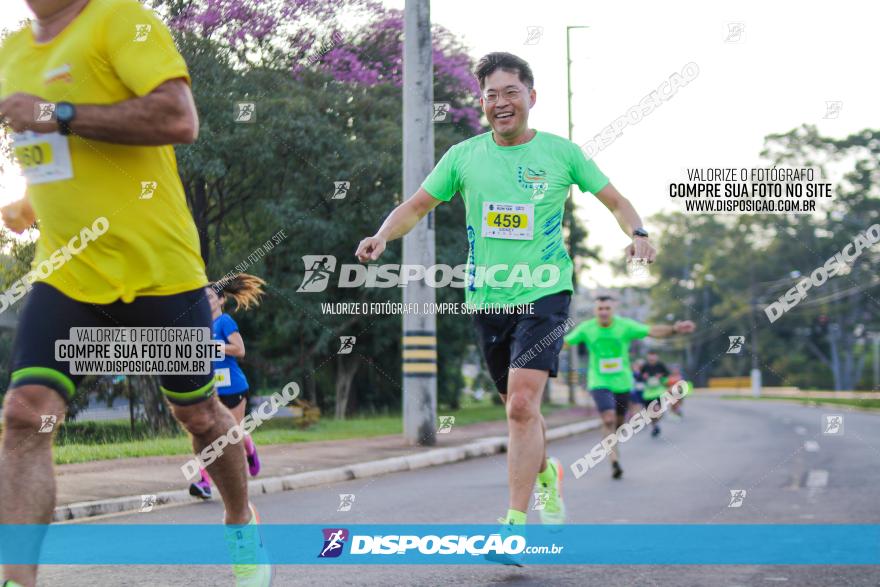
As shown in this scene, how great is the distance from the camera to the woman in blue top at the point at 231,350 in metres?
8.60

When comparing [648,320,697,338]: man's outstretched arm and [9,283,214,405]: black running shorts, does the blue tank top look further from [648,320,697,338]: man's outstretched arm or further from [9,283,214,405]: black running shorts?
[9,283,214,405]: black running shorts

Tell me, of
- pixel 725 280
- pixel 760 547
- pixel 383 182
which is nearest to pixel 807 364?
pixel 725 280

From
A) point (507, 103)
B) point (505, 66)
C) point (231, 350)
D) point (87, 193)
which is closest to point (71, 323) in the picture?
point (87, 193)

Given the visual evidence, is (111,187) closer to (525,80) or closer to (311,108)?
(525,80)

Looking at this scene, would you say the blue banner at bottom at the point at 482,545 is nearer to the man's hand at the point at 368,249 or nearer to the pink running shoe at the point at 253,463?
the man's hand at the point at 368,249

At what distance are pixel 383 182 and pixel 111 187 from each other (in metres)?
16.8

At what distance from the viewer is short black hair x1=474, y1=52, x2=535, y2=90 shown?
5.47m

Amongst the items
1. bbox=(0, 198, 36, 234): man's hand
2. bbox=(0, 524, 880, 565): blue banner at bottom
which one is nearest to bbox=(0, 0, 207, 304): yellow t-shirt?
bbox=(0, 198, 36, 234): man's hand

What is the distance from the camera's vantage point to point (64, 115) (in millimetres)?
3416

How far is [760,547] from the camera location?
622 centimetres

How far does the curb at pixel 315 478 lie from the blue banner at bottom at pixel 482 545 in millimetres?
820

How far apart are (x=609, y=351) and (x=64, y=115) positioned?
945 centimetres

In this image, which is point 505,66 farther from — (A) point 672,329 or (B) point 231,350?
(B) point 231,350

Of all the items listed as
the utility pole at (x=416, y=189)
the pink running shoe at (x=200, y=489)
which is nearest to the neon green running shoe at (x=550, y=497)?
the pink running shoe at (x=200, y=489)
